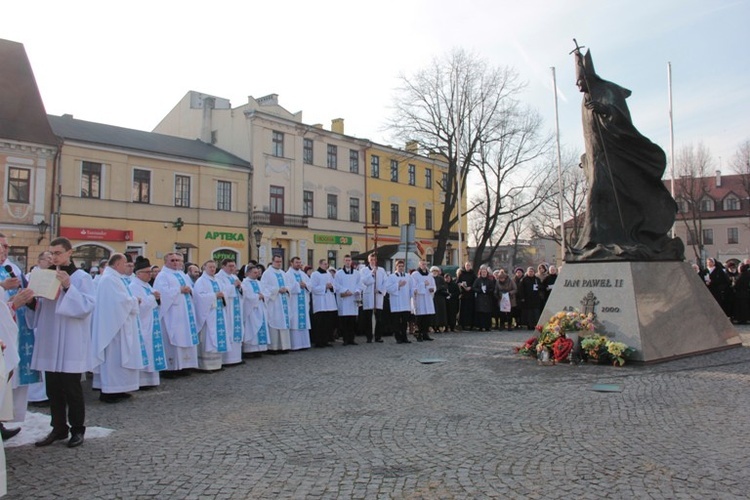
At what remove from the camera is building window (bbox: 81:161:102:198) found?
95.6 feet

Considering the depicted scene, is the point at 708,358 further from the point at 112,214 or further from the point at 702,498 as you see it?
the point at 112,214

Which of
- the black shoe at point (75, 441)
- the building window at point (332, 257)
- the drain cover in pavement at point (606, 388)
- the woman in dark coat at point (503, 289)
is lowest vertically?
the black shoe at point (75, 441)

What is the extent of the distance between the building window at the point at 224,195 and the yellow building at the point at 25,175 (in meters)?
9.28

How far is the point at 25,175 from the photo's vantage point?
27047mm

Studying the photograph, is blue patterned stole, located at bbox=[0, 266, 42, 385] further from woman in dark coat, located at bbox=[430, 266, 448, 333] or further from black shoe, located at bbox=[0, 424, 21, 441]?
woman in dark coat, located at bbox=[430, 266, 448, 333]

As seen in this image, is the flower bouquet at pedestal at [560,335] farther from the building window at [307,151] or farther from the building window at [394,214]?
the building window at [394,214]

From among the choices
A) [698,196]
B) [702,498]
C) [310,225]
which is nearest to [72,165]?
[310,225]

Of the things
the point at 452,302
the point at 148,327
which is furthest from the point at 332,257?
the point at 148,327

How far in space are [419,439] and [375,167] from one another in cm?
4111

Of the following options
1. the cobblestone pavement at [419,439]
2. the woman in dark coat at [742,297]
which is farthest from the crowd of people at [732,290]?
the cobblestone pavement at [419,439]

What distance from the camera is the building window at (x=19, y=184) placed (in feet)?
87.4

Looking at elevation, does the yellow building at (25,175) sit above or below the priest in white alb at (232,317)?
above

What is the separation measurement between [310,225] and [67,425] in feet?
112

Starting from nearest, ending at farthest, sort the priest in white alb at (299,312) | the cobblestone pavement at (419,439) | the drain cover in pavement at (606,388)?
the cobblestone pavement at (419,439) → the drain cover in pavement at (606,388) → the priest in white alb at (299,312)
